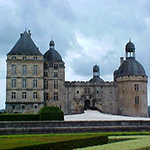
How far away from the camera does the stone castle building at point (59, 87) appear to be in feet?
143

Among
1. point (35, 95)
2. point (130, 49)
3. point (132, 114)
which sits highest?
point (130, 49)

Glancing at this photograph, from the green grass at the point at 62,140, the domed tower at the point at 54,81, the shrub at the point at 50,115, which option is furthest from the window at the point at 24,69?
the green grass at the point at 62,140

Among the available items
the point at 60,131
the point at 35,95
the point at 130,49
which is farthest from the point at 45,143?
the point at 130,49

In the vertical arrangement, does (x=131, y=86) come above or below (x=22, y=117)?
above

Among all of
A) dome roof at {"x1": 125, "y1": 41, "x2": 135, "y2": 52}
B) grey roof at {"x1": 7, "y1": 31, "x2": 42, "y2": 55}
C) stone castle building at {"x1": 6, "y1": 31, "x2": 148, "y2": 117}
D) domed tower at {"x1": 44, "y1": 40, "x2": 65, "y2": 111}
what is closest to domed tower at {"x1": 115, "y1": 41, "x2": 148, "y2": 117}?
stone castle building at {"x1": 6, "y1": 31, "x2": 148, "y2": 117}

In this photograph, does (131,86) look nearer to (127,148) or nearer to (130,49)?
(130,49)

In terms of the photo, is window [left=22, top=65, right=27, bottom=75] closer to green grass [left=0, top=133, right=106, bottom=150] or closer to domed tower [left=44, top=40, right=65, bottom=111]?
domed tower [left=44, top=40, right=65, bottom=111]

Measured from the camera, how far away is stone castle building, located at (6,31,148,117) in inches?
1721

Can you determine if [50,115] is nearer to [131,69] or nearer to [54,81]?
[54,81]

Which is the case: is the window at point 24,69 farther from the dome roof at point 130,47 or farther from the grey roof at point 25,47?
the dome roof at point 130,47

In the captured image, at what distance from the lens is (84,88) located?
48.7 metres

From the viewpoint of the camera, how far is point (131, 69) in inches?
1868

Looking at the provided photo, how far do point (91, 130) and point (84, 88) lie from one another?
92.1ft

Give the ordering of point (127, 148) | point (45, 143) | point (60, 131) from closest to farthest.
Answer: point (127, 148) < point (45, 143) < point (60, 131)
